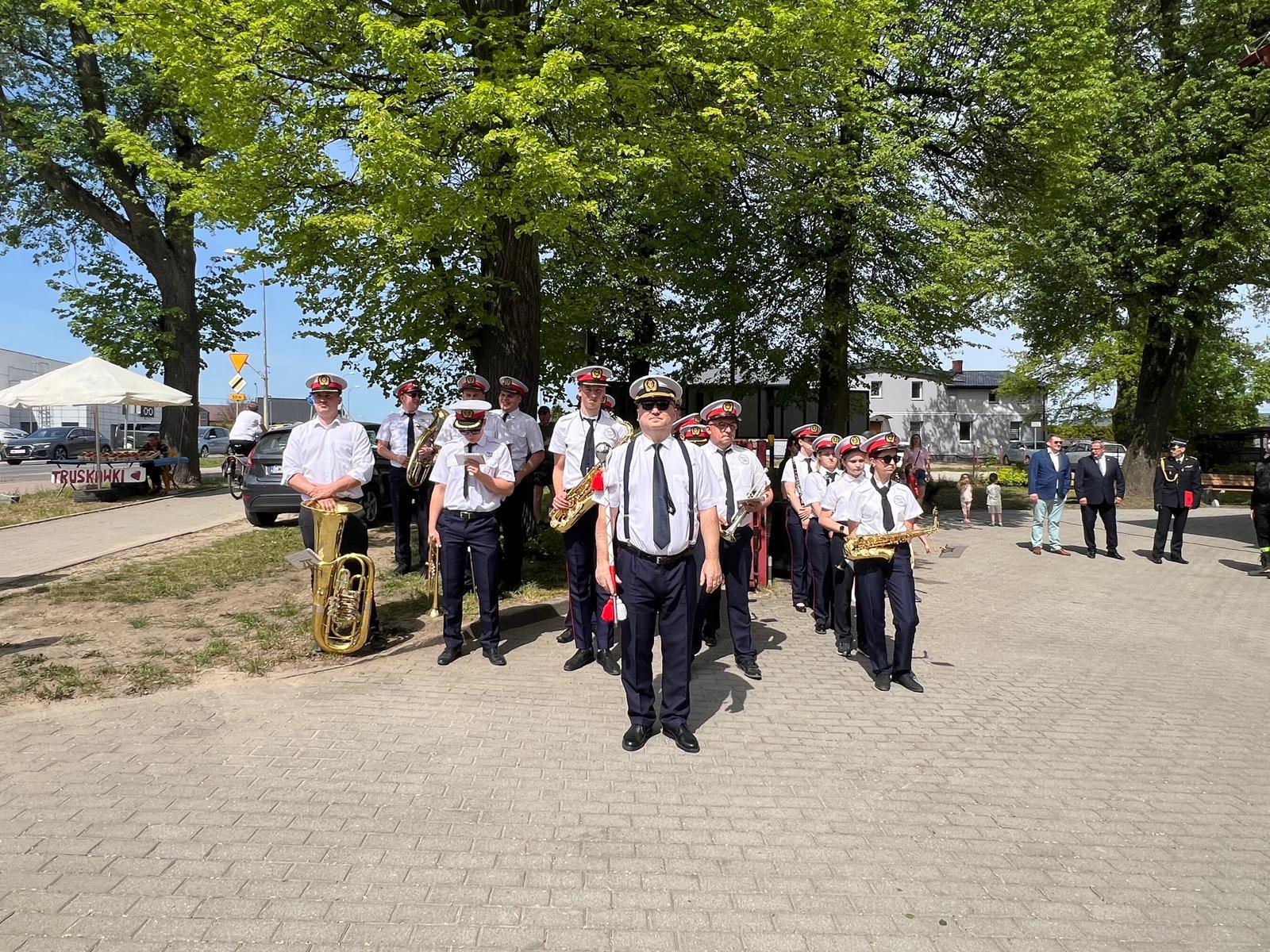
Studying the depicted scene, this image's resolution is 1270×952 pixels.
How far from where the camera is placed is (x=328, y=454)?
6.25 m

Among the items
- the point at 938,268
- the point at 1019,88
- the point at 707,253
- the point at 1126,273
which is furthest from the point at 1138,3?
the point at 707,253

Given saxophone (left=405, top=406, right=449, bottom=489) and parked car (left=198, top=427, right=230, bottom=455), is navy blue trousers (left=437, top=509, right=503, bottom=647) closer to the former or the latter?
saxophone (left=405, top=406, right=449, bottom=489)

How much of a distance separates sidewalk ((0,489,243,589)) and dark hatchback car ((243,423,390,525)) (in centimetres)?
103

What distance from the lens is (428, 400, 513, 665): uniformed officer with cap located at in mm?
6211

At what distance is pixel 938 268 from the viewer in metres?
15.2

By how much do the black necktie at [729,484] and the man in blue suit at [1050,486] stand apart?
8.54 metres

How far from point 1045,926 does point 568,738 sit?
8.59 ft

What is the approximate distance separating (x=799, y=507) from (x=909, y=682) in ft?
8.82

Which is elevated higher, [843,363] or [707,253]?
Result: [707,253]

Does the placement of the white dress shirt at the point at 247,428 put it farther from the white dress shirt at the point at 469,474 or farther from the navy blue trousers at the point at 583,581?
the navy blue trousers at the point at 583,581

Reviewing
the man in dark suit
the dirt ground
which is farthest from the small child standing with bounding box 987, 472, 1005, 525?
the dirt ground

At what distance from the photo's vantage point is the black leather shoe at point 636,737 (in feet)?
15.3

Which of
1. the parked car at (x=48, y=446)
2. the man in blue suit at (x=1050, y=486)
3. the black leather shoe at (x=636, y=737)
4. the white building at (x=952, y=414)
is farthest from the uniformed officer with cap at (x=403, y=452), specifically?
the white building at (x=952, y=414)

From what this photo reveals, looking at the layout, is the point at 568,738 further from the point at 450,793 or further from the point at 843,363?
the point at 843,363
